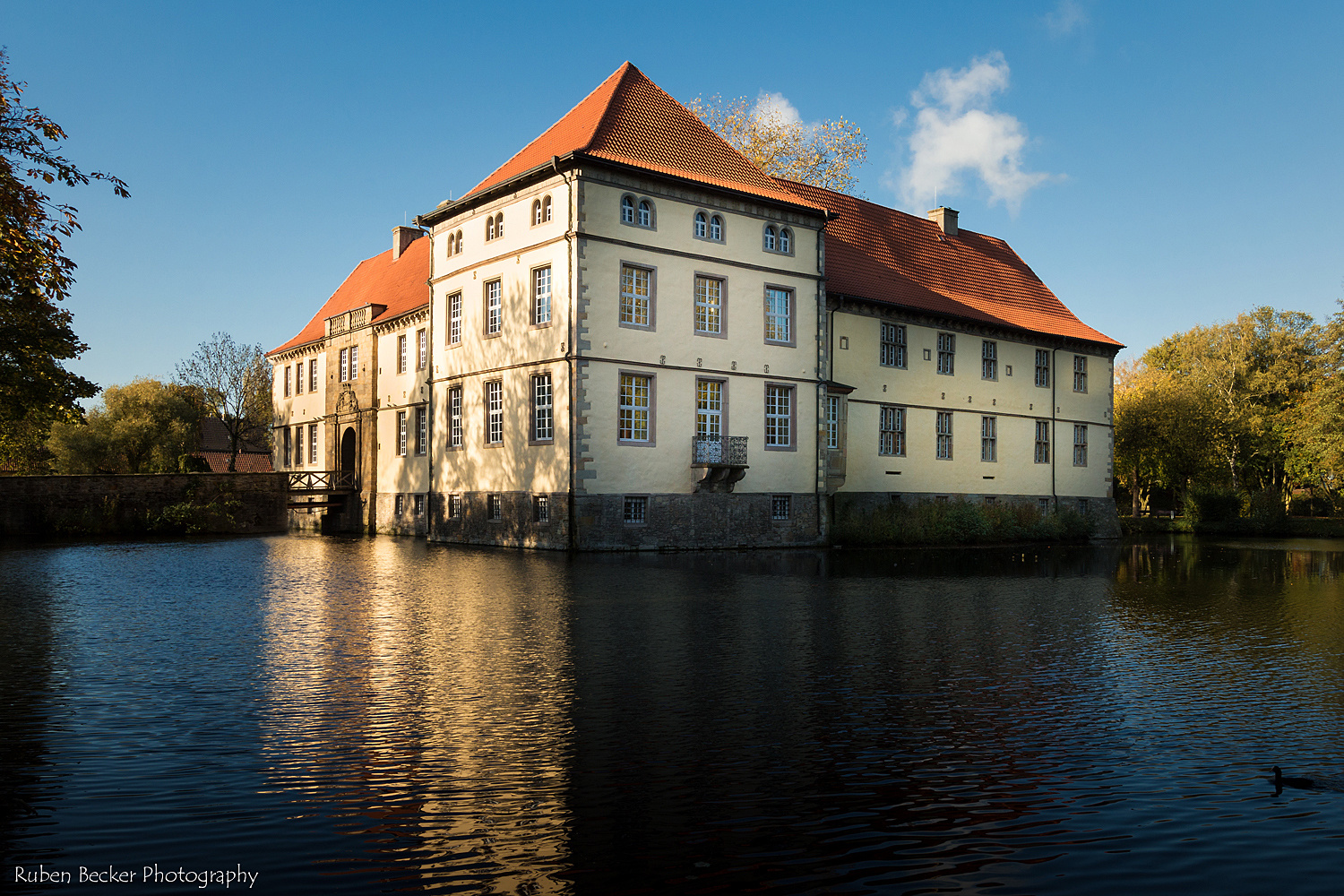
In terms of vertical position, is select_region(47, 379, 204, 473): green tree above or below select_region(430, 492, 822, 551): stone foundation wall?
above

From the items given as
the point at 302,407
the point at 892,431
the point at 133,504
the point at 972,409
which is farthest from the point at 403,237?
the point at 972,409

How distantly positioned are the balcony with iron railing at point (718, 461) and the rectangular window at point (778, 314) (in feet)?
13.7

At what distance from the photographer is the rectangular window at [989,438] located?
137 ft

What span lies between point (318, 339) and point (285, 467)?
7.91 m

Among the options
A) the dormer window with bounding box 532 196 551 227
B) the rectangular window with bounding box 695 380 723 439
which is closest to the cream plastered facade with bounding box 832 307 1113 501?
the rectangular window with bounding box 695 380 723 439

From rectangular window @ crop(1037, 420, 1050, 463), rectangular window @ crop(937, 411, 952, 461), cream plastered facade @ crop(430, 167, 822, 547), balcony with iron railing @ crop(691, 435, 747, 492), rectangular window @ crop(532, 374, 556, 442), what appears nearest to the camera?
cream plastered facade @ crop(430, 167, 822, 547)

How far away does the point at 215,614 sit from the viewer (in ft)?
45.2

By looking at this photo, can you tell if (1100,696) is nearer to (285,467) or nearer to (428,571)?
(428,571)

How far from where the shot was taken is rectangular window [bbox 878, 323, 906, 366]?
125 ft

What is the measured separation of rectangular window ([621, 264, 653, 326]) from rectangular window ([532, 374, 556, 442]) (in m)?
3.00

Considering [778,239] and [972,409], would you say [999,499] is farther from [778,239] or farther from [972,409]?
[778,239]

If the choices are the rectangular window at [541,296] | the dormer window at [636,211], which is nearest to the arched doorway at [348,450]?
the rectangular window at [541,296]

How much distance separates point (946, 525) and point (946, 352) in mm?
9229

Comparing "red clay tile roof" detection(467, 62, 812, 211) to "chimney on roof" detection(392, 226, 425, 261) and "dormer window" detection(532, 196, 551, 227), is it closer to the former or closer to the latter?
"dormer window" detection(532, 196, 551, 227)
